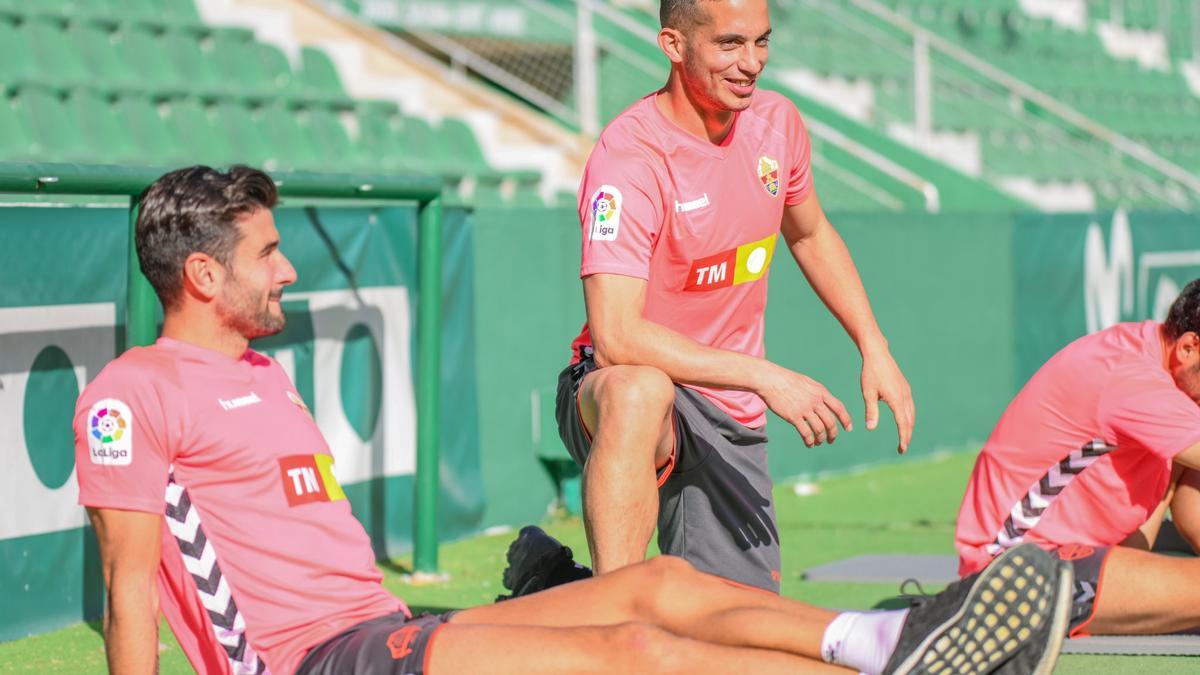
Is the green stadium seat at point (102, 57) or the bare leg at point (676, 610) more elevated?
the green stadium seat at point (102, 57)

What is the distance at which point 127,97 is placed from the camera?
30.4 feet

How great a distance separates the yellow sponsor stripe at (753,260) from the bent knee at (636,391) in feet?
2.10

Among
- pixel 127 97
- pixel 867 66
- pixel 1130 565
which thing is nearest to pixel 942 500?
pixel 1130 565

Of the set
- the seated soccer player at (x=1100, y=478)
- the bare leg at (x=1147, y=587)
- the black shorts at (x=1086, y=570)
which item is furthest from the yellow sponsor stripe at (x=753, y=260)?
the bare leg at (x=1147, y=587)

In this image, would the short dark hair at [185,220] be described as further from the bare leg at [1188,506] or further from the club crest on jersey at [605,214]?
the bare leg at [1188,506]

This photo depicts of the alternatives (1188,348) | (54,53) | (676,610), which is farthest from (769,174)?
(54,53)

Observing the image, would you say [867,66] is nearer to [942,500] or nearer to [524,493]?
[942,500]

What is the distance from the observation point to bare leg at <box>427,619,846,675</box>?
3.07m

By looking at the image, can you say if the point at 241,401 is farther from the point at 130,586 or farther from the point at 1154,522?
the point at 1154,522

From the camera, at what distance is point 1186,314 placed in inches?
187

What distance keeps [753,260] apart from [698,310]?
0.21 m

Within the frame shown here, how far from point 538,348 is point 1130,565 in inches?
141

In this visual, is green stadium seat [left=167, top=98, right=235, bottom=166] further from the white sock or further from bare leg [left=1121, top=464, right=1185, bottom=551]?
the white sock

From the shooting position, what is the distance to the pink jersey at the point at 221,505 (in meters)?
3.17
